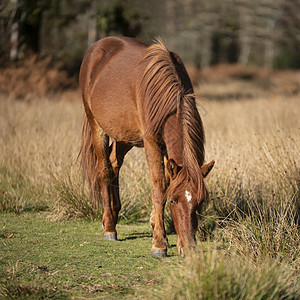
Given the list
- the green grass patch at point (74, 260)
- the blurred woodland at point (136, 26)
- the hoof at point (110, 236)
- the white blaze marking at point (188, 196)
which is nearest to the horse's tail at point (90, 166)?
the green grass patch at point (74, 260)

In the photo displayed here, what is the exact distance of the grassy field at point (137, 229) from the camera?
9.64 ft

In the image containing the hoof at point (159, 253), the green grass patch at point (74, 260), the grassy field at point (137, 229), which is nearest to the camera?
the grassy field at point (137, 229)

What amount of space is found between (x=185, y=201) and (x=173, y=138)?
635 millimetres

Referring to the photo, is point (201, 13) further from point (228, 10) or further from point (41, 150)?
point (41, 150)

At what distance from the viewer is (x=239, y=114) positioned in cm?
1122

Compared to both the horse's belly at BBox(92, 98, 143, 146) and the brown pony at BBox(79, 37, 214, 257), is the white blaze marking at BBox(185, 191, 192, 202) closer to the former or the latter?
the brown pony at BBox(79, 37, 214, 257)

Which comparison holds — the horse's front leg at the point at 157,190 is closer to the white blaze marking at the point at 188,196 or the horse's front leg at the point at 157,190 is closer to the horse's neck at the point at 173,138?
the horse's neck at the point at 173,138

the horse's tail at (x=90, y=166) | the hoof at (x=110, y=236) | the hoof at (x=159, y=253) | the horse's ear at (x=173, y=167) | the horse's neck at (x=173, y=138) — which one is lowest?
the hoof at (x=110, y=236)

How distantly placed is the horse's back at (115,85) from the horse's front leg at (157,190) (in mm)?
418

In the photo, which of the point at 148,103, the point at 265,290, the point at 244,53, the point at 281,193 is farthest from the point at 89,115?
the point at 244,53

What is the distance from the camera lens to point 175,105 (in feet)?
13.5

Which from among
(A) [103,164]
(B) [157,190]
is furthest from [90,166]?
(B) [157,190]

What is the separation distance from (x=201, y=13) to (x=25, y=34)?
3358 cm

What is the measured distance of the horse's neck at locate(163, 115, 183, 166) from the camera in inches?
156
